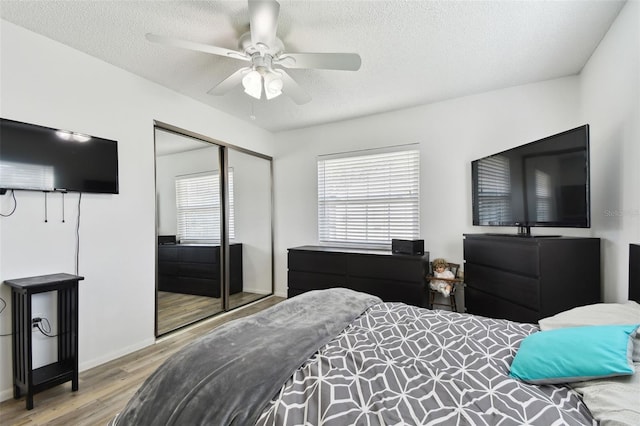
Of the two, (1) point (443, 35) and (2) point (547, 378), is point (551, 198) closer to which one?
(1) point (443, 35)

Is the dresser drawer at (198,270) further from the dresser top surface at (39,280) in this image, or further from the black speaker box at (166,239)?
the dresser top surface at (39,280)

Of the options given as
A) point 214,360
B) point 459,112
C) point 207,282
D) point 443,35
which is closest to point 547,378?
point 214,360

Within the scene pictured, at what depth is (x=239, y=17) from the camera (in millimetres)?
1896

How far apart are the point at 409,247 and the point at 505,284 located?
0.96 m

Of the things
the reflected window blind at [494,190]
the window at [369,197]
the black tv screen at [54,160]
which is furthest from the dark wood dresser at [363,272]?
the black tv screen at [54,160]

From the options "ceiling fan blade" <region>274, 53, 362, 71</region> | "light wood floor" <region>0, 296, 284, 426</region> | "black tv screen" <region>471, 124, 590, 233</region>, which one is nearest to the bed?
"black tv screen" <region>471, 124, 590, 233</region>

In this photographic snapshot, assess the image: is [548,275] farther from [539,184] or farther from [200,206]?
[200,206]

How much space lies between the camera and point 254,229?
4.39m

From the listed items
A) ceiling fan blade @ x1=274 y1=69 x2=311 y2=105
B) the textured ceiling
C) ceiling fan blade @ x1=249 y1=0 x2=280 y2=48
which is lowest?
ceiling fan blade @ x1=274 y1=69 x2=311 y2=105

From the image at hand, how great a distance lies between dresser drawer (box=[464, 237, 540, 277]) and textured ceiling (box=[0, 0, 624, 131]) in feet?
5.13

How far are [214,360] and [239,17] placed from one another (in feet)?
6.67

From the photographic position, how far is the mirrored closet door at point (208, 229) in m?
3.50

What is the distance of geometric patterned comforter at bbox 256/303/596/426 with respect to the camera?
89 centimetres

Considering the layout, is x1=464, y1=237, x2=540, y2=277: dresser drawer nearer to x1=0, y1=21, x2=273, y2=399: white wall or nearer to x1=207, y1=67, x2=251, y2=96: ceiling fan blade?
x1=207, y1=67, x2=251, y2=96: ceiling fan blade
